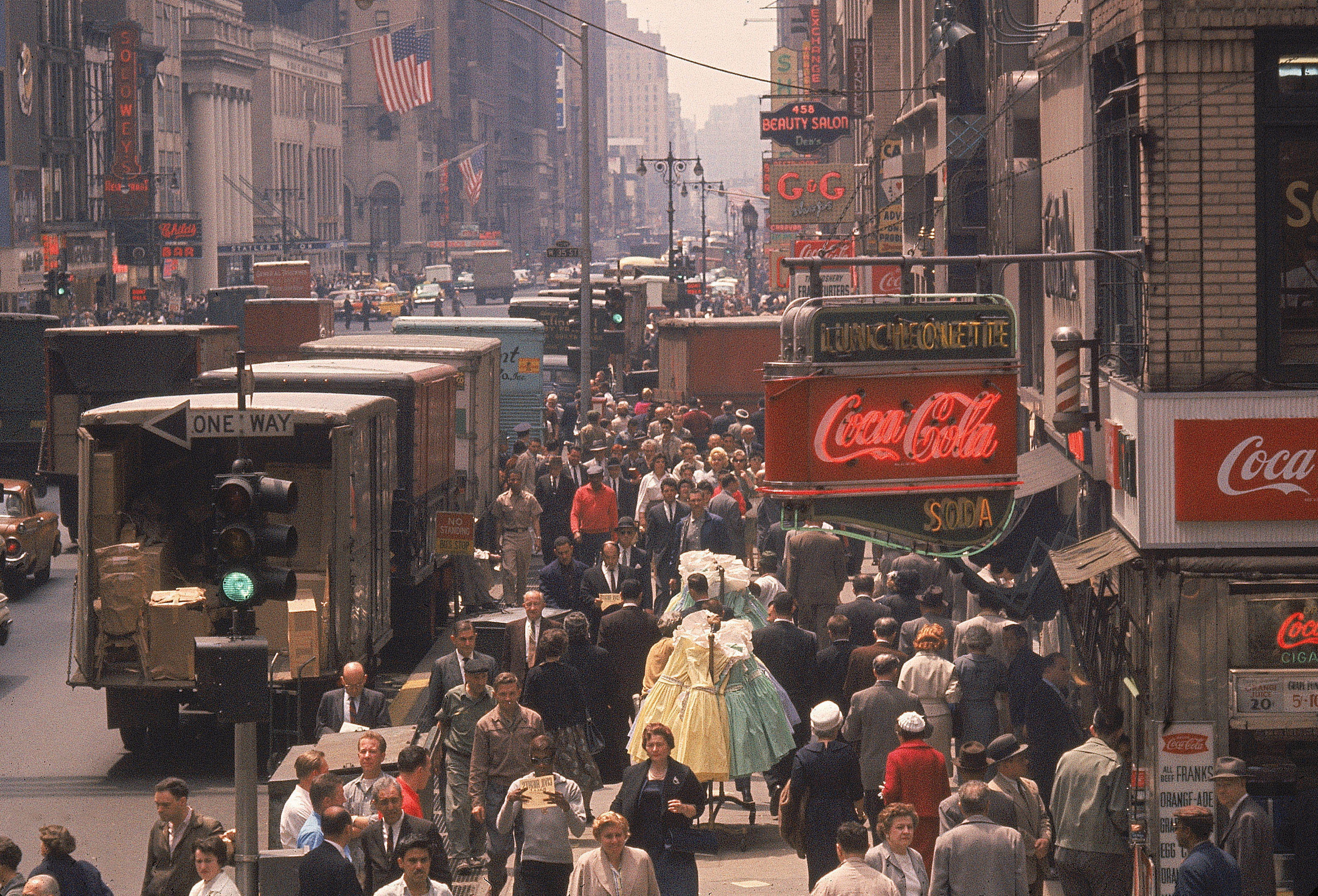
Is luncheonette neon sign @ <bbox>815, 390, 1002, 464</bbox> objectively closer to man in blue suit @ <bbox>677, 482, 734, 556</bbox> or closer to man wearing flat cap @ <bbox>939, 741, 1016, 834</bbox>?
man wearing flat cap @ <bbox>939, 741, 1016, 834</bbox>

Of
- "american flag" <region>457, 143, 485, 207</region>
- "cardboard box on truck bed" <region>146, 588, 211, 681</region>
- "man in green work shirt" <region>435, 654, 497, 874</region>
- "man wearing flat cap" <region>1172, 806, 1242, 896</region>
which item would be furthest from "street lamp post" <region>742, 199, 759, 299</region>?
"man wearing flat cap" <region>1172, 806, 1242, 896</region>

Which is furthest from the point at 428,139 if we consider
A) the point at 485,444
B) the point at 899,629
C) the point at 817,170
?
the point at 899,629

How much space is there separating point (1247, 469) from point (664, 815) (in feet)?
13.7

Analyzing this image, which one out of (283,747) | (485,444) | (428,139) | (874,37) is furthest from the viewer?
(428,139)

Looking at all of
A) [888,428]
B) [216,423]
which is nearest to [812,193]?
[216,423]

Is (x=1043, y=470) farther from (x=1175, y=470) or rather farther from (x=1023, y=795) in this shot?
(x=1023, y=795)

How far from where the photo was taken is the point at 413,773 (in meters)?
10.9

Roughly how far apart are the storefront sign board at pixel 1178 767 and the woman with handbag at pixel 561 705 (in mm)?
4171

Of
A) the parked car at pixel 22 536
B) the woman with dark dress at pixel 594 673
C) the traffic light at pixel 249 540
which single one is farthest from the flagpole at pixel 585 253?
the traffic light at pixel 249 540

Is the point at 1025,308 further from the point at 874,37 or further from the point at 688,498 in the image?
the point at 874,37

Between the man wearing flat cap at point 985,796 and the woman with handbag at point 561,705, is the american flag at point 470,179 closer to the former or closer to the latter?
the woman with handbag at point 561,705

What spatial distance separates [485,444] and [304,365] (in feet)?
20.4

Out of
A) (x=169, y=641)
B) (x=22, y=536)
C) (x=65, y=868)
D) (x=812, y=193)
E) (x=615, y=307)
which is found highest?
(x=812, y=193)

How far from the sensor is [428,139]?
18738 centimetres
